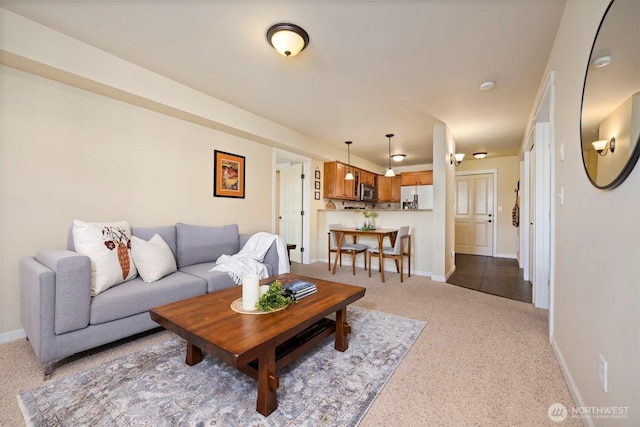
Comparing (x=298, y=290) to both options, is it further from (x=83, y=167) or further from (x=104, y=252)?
(x=83, y=167)

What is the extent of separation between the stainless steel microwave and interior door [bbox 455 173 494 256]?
2101 mm

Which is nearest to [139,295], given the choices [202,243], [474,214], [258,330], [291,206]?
[202,243]

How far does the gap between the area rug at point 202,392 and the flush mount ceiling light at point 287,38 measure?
2.30 m

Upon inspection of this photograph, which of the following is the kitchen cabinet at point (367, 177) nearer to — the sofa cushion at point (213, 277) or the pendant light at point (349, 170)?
the pendant light at point (349, 170)

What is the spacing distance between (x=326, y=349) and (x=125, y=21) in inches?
111

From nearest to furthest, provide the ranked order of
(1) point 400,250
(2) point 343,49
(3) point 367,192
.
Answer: (2) point 343,49
(1) point 400,250
(3) point 367,192

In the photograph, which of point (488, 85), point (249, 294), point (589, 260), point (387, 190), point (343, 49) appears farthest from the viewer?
point (387, 190)

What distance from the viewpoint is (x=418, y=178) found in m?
7.02

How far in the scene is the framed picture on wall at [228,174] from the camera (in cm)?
354

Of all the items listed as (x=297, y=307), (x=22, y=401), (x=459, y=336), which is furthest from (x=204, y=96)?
(x=459, y=336)

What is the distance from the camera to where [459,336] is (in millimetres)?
2162

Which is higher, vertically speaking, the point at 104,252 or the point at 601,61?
the point at 601,61

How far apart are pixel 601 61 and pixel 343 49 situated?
5.43ft

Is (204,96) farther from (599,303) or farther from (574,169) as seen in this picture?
(599,303)
